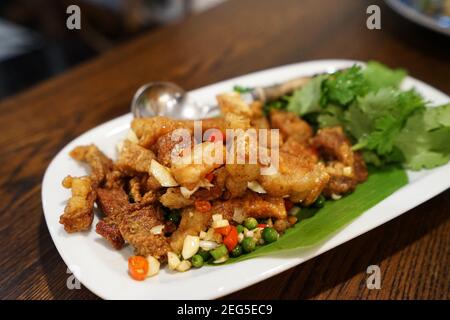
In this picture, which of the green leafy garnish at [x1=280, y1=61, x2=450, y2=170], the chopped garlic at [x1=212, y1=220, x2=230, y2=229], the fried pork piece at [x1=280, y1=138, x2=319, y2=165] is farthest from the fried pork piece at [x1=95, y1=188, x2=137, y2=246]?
the green leafy garnish at [x1=280, y1=61, x2=450, y2=170]

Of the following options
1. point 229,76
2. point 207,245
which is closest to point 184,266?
point 207,245

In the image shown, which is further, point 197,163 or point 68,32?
point 68,32

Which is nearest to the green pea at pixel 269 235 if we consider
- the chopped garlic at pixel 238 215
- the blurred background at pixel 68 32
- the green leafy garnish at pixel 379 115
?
the chopped garlic at pixel 238 215

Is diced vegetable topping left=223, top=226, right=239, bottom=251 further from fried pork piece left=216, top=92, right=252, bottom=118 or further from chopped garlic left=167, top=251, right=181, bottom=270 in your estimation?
fried pork piece left=216, top=92, right=252, bottom=118

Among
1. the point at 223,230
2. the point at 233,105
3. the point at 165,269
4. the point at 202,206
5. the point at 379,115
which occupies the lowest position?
the point at 165,269

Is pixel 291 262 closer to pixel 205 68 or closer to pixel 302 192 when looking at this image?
pixel 302 192

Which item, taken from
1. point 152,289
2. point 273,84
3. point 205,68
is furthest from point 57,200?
point 205,68

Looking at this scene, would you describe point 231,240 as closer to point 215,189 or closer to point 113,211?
point 215,189
